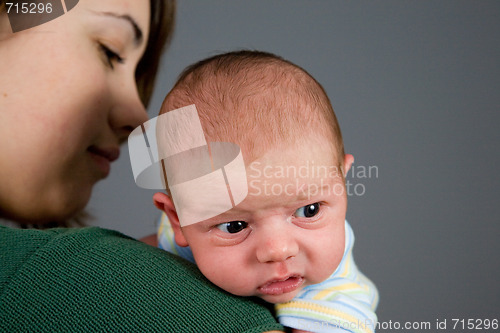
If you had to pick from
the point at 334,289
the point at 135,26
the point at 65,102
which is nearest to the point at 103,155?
the point at 65,102

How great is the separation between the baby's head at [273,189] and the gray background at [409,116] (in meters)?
1.15

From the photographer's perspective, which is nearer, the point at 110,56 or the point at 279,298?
the point at 279,298

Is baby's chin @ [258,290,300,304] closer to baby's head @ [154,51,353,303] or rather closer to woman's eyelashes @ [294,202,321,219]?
baby's head @ [154,51,353,303]

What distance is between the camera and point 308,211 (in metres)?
0.88

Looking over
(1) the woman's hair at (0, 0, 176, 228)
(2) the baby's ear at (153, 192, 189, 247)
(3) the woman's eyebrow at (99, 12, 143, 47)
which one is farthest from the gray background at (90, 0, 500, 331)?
(2) the baby's ear at (153, 192, 189, 247)

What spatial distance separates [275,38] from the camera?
2059mm

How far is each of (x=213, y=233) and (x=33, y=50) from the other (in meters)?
0.59

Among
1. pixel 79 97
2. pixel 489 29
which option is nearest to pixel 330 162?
pixel 79 97

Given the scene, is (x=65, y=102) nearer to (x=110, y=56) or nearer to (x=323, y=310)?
(x=110, y=56)

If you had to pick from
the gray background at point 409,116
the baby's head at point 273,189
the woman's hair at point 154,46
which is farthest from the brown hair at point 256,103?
the gray background at point 409,116

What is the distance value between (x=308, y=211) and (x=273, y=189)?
3.7 inches

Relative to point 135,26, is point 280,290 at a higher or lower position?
lower

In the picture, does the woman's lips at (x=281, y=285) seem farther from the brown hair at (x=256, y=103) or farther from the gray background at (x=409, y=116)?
the gray background at (x=409, y=116)

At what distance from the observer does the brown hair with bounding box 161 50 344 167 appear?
86 cm
